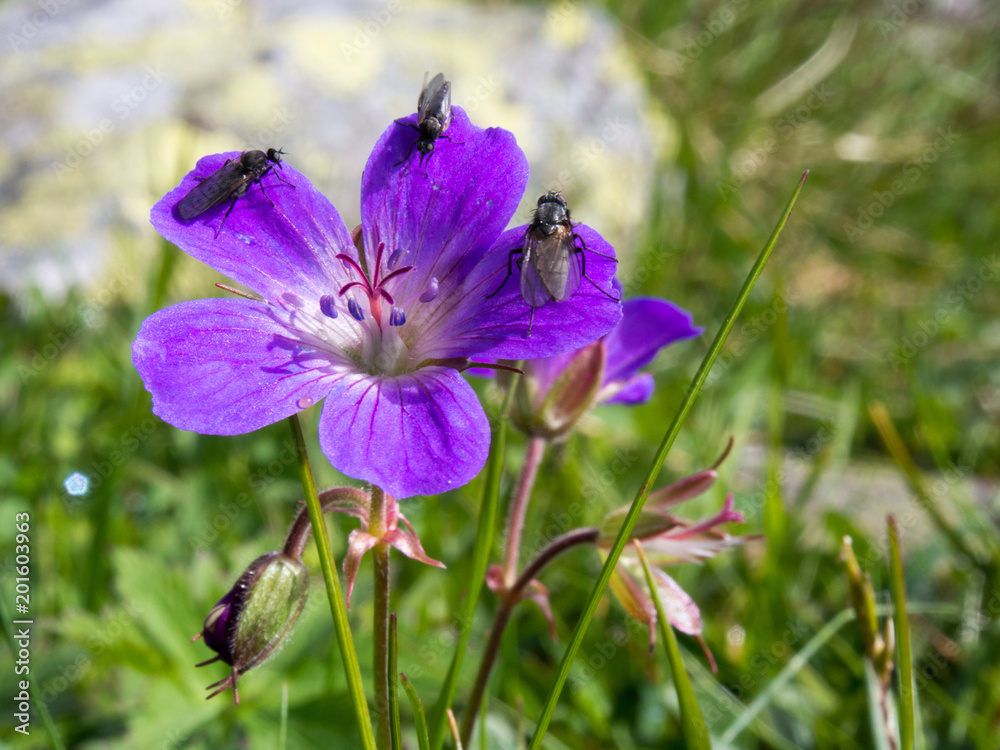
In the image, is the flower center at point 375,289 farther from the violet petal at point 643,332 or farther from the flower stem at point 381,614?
the violet petal at point 643,332

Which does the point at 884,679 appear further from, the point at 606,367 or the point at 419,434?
the point at 419,434

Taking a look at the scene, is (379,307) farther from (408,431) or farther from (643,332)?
(643,332)

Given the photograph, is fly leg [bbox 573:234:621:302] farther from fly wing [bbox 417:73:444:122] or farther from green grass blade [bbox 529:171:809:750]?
fly wing [bbox 417:73:444:122]

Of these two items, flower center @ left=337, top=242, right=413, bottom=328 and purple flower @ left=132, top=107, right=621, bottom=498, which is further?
A: flower center @ left=337, top=242, right=413, bottom=328

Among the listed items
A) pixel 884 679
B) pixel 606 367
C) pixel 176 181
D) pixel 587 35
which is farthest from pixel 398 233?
pixel 587 35

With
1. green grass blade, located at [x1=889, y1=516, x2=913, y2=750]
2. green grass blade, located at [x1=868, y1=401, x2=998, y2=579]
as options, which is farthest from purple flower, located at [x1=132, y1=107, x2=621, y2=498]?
green grass blade, located at [x1=868, y1=401, x2=998, y2=579]

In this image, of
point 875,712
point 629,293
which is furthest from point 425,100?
point 629,293
